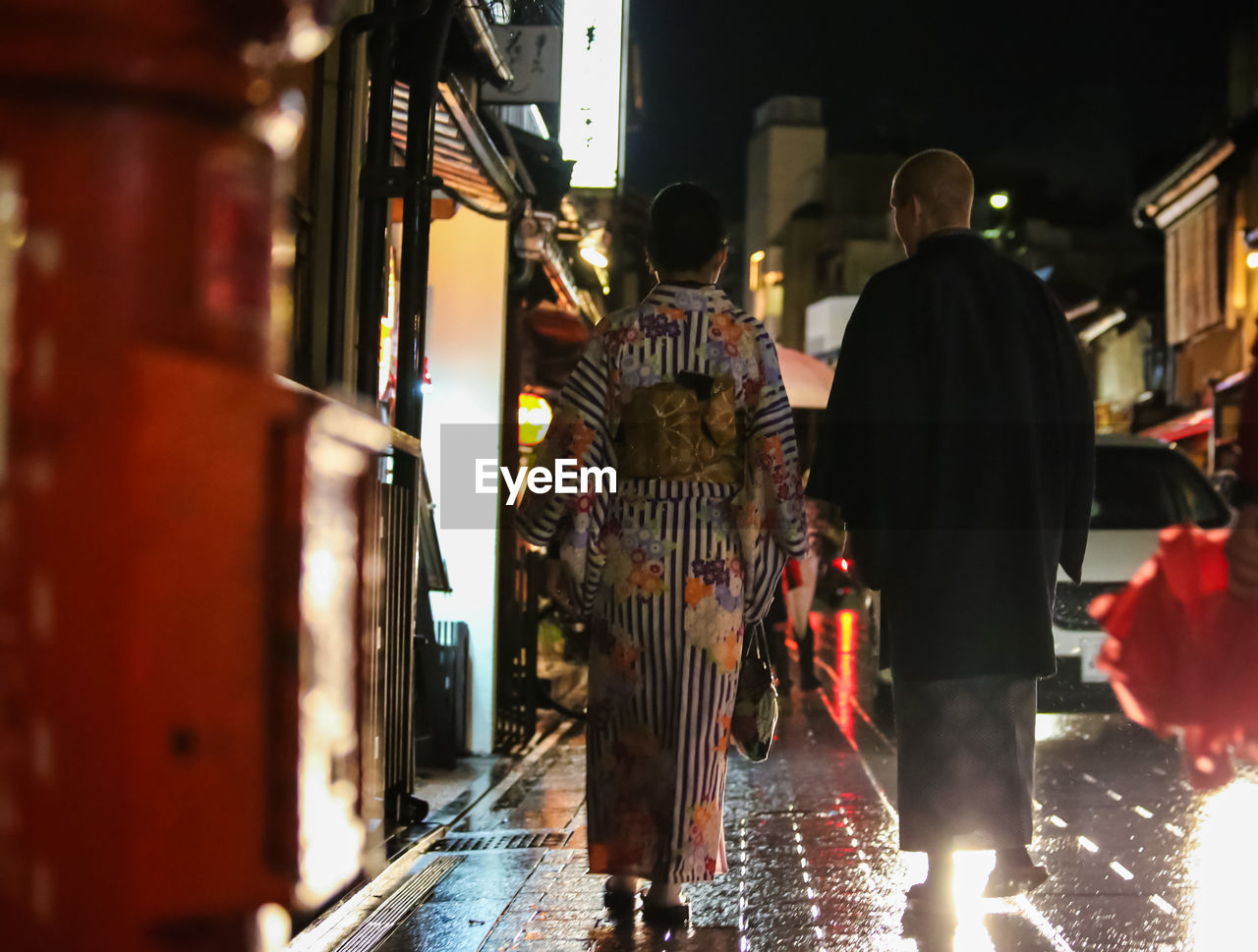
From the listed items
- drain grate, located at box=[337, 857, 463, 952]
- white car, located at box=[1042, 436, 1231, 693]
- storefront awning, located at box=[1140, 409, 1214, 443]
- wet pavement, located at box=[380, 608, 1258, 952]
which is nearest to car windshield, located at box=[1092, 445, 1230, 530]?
white car, located at box=[1042, 436, 1231, 693]

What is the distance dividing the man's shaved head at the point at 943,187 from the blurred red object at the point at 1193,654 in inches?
72.4

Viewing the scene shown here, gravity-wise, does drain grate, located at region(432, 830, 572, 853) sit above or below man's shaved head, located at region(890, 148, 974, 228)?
below

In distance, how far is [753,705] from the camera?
14.6ft

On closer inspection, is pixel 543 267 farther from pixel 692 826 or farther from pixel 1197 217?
pixel 1197 217

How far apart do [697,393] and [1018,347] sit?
1080 millimetres

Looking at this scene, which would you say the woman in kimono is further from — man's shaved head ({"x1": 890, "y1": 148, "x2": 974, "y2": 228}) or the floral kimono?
man's shaved head ({"x1": 890, "y1": 148, "x2": 974, "y2": 228})


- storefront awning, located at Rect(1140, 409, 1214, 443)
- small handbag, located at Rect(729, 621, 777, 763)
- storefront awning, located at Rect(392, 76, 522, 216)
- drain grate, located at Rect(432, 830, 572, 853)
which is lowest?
drain grate, located at Rect(432, 830, 572, 853)

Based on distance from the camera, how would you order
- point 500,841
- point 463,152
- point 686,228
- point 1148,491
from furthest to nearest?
1. point 1148,491
2. point 463,152
3. point 500,841
4. point 686,228

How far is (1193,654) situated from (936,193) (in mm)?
2166

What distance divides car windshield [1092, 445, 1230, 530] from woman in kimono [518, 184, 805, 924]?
5.43 meters

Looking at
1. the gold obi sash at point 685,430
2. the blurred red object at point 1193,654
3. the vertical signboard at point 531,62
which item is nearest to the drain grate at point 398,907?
the gold obi sash at point 685,430

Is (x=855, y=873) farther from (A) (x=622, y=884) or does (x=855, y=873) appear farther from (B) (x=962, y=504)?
(B) (x=962, y=504)

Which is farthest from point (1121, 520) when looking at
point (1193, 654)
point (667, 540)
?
point (1193, 654)

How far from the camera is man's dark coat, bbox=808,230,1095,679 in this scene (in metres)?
4.18
